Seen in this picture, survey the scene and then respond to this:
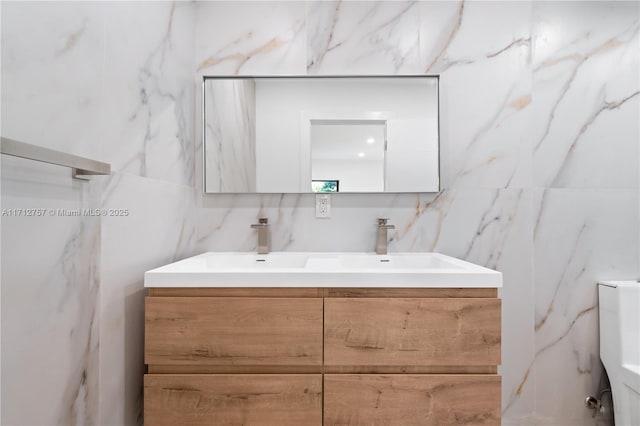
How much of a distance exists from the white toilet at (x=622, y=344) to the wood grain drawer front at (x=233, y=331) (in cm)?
127

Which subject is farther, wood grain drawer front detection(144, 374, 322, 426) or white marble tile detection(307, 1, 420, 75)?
white marble tile detection(307, 1, 420, 75)


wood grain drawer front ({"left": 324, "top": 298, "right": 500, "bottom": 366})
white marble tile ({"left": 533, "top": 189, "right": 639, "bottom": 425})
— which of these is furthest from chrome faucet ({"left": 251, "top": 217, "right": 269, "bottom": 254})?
white marble tile ({"left": 533, "top": 189, "right": 639, "bottom": 425})

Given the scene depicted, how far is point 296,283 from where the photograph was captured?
1.06 meters

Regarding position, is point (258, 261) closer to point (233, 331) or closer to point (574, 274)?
point (233, 331)

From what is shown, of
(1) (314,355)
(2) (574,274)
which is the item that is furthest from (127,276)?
(2) (574,274)

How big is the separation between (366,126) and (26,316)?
52.4 inches

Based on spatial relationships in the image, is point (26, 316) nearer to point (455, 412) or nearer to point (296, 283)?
point (296, 283)

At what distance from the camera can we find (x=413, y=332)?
3.44ft

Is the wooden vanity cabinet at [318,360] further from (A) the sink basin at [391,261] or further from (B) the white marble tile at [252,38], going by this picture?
(B) the white marble tile at [252,38]

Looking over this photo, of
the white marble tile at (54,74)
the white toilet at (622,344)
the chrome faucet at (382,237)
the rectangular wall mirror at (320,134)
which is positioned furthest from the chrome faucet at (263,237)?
the white toilet at (622,344)

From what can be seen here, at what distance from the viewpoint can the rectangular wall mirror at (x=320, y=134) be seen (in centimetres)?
160

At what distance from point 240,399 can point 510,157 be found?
4.77 feet

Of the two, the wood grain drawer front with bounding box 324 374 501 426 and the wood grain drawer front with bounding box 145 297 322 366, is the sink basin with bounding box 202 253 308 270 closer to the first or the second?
the wood grain drawer front with bounding box 145 297 322 366

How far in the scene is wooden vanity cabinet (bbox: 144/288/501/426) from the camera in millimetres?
1040
